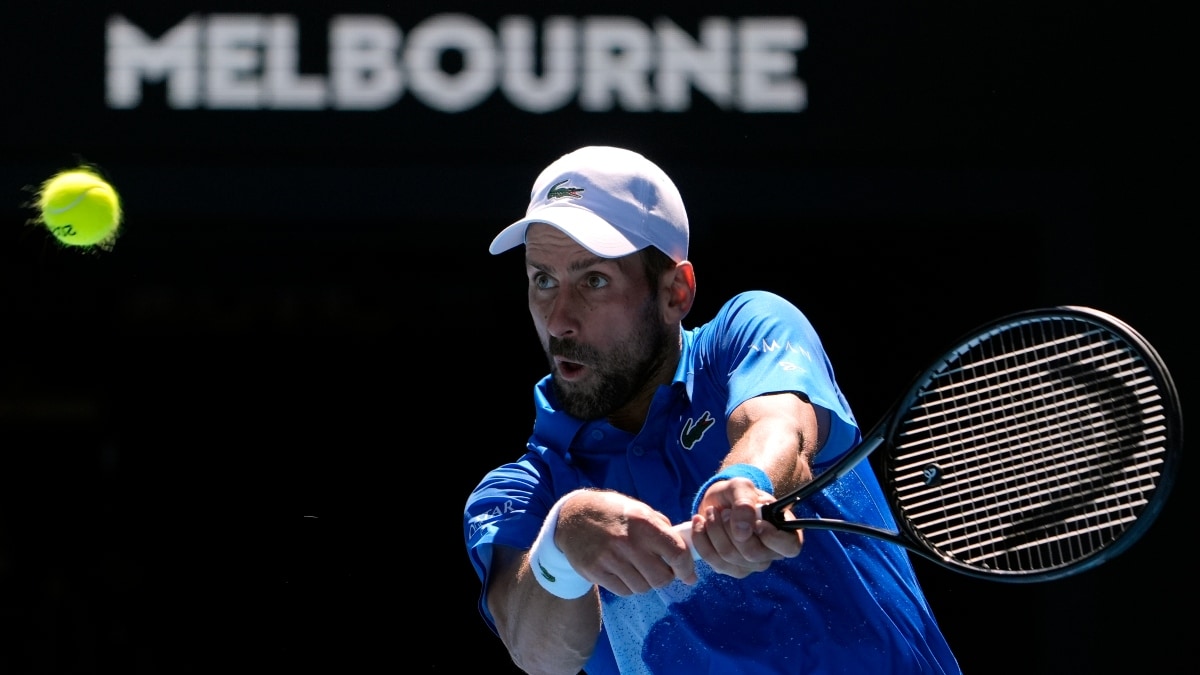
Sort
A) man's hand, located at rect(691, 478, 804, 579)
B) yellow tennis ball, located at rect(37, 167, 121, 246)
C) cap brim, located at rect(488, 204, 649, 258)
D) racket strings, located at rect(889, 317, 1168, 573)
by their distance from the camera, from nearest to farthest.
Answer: man's hand, located at rect(691, 478, 804, 579) < racket strings, located at rect(889, 317, 1168, 573) < cap brim, located at rect(488, 204, 649, 258) < yellow tennis ball, located at rect(37, 167, 121, 246)

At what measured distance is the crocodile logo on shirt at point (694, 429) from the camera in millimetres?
2572

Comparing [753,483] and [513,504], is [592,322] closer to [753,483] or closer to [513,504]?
[513,504]

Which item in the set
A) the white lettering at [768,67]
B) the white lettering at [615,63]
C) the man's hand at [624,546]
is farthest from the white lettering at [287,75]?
the man's hand at [624,546]

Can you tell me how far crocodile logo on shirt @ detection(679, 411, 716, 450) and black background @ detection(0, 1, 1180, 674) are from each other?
6.62 feet

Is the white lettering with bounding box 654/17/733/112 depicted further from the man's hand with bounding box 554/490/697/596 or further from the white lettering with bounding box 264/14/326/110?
the man's hand with bounding box 554/490/697/596

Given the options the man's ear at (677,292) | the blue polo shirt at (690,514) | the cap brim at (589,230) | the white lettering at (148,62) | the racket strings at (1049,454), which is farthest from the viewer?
the white lettering at (148,62)

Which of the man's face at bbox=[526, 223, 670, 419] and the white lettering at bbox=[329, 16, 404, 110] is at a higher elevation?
the white lettering at bbox=[329, 16, 404, 110]

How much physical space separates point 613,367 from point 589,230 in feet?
0.74

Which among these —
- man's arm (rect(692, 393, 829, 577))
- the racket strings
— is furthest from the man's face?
the racket strings

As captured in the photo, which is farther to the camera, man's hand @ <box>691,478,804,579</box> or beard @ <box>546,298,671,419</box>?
beard @ <box>546,298,671,419</box>

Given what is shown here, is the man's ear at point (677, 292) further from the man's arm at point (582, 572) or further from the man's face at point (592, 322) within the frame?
the man's arm at point (582, 572)

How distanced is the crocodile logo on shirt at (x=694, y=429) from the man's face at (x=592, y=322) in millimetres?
117

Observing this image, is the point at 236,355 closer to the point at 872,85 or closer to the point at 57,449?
the point at 57,449

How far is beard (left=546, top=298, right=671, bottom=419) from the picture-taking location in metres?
2.60
